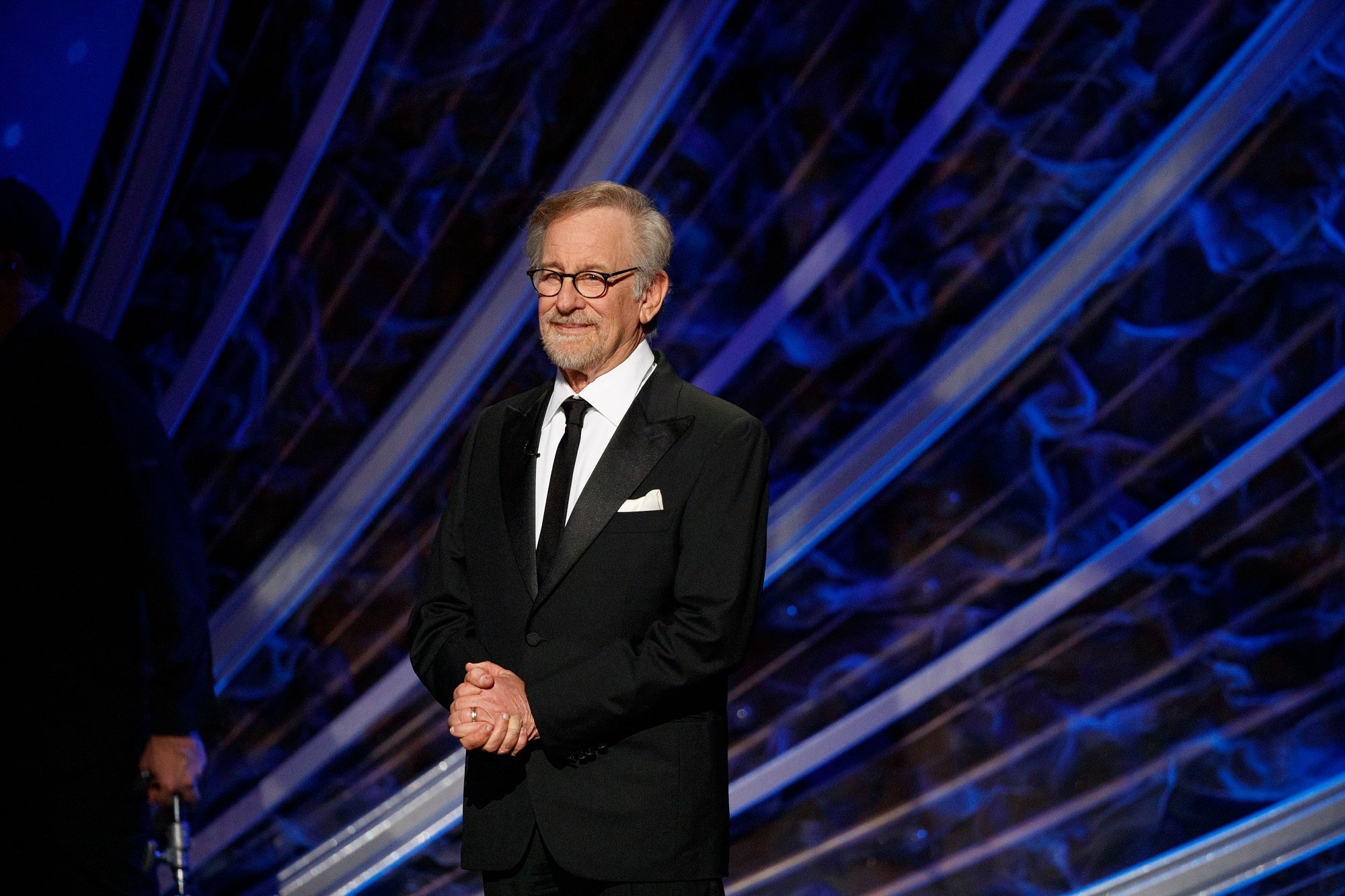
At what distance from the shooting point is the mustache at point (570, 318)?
5.68ft

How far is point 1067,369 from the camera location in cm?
254

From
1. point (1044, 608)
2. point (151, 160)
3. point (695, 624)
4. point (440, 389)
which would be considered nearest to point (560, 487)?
point (695, 624)

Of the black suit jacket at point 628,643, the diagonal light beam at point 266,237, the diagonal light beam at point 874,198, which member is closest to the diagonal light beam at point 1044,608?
the diagonal light beam at point 874,198

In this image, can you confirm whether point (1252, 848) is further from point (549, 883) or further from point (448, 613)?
point (448, 613)

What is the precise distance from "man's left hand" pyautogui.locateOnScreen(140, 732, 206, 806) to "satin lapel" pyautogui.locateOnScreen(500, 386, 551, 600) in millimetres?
1089

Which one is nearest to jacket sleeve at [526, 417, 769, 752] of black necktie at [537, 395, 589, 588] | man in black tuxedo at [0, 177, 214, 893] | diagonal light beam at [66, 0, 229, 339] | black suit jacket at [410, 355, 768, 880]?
black suit jacket at [410, 355, 768, 880]

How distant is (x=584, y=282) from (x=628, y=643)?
49 centimetres

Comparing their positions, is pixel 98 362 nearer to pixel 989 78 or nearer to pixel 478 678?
pixel 478 678

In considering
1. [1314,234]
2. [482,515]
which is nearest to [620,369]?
[482,515]

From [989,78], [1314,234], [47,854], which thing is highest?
[989,78]

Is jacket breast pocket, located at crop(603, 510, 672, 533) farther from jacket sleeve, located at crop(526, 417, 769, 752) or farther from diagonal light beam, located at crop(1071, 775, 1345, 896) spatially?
diagonal light beam, located at crop(1071, 775, 1345, 896)

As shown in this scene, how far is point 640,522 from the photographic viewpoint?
5.49 feet

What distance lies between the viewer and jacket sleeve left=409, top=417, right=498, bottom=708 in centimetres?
171

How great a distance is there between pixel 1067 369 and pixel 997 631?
21.5 inches
